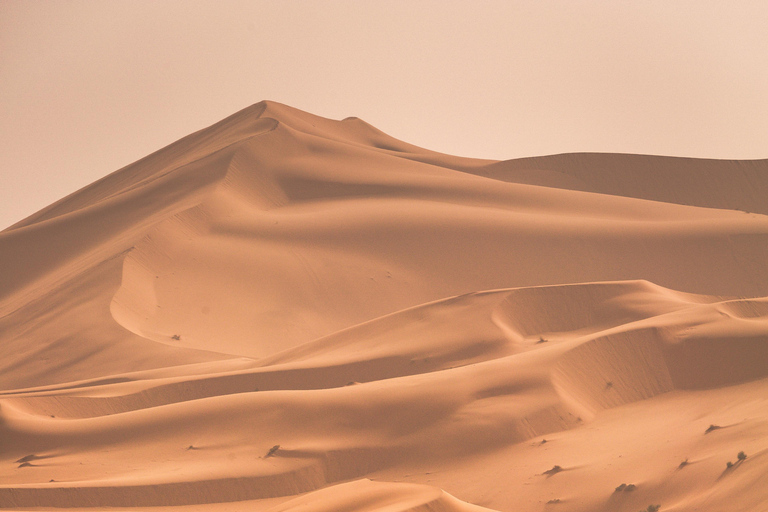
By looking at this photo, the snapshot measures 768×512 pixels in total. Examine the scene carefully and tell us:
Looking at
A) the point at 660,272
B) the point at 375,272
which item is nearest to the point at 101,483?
the point at 375,272

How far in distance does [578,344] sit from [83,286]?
19.3 m

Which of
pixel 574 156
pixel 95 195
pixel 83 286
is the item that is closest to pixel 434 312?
pixel 83 286

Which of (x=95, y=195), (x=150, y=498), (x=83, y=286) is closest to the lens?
(x=150, y=498)

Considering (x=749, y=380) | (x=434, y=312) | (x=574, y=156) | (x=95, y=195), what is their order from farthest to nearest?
1. (x=574, y=156)
2. (x=95, y=195)
3. (x=434, y=312)
4. (x=749, y=380)

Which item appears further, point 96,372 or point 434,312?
point 96,372

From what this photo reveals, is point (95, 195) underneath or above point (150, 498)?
above

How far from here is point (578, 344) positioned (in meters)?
14.2

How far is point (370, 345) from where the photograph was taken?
18844 mm

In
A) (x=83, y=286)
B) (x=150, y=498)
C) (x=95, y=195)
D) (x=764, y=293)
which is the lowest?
(x=764, y=293)

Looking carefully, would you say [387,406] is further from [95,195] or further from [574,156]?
[574,156]

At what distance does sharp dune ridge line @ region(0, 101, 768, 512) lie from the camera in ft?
34.9

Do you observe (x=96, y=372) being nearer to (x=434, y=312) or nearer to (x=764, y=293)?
(x=434, y=312)

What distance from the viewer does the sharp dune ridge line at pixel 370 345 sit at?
418 inches

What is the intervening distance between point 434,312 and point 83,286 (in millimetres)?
14123
